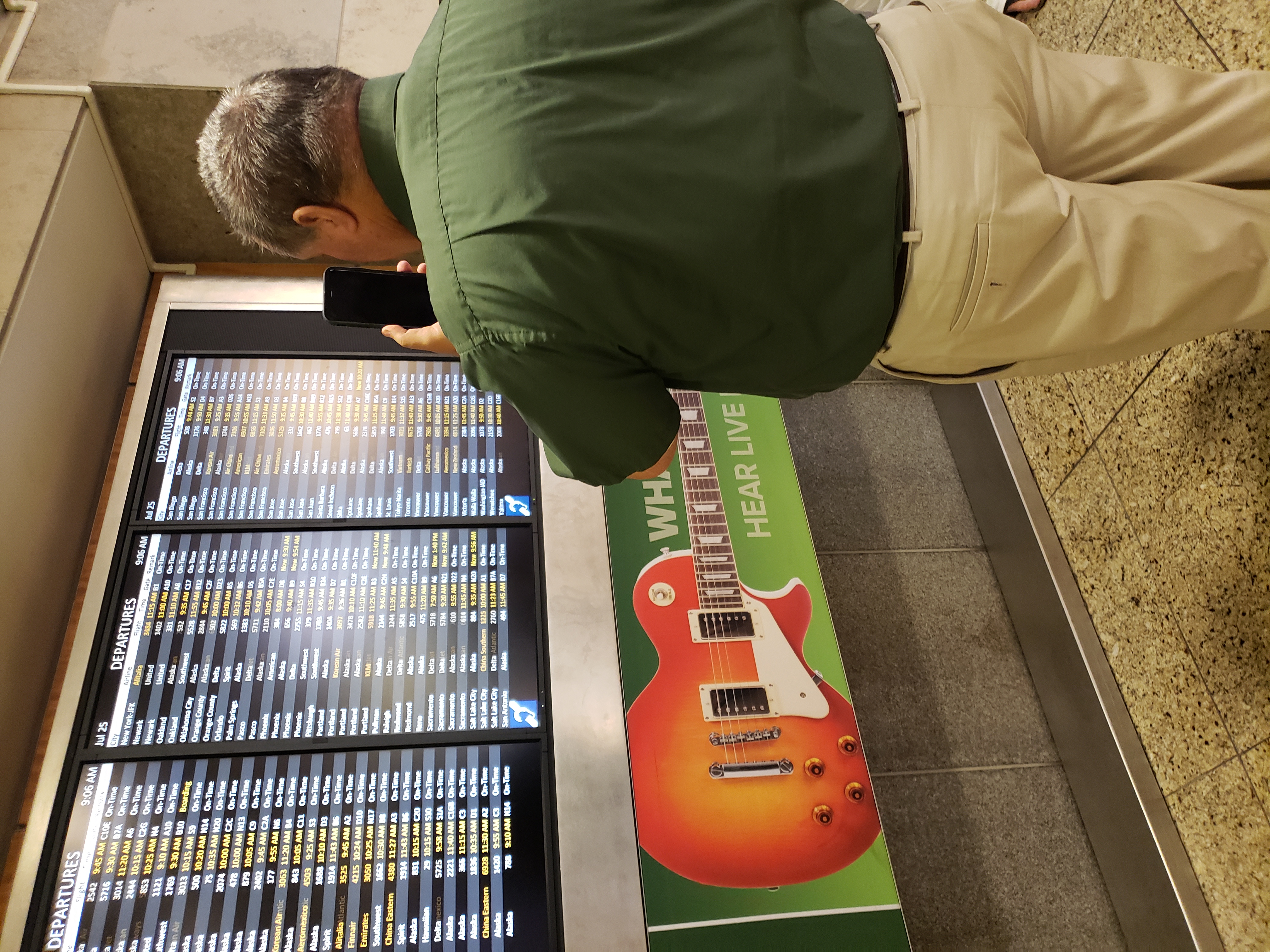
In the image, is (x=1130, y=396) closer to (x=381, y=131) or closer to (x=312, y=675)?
(x=381, y=131)

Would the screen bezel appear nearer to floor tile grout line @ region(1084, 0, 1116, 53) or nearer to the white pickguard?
the white pickguard

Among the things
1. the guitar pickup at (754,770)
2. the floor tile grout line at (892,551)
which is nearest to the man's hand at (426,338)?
the guitar pickup at (754,770)

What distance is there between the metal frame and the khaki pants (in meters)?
1.04

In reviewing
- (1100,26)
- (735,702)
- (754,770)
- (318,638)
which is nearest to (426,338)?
(318,638)

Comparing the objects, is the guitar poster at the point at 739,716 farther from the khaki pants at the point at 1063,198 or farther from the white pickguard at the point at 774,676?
the khaki pants at the point at 1063,198

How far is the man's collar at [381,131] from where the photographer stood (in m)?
1.28

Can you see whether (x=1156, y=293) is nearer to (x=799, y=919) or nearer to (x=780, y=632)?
(x=780, y=632)

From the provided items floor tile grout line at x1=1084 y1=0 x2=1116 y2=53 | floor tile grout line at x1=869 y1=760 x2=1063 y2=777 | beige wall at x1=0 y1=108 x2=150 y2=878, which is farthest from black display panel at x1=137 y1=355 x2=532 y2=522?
floor tile grout line at x1=1084 y1=0 x2=1116 y2=53

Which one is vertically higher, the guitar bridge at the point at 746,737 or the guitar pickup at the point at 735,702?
the guitar pickup at the point at 735,702

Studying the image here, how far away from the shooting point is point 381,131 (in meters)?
1.28

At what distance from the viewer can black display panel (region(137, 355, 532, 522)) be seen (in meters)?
2.08

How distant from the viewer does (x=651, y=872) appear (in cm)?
178

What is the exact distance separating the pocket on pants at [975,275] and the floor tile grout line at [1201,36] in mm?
1389

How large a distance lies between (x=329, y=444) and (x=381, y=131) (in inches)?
42.8
